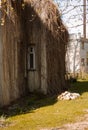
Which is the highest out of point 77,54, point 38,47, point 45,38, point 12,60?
point 45,38

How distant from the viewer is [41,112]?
572 inches

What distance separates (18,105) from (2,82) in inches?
54.3

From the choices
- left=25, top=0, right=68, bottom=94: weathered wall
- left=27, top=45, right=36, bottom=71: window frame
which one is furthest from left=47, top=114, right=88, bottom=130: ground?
left=27, top=45, right=36, bottom=71: window frame

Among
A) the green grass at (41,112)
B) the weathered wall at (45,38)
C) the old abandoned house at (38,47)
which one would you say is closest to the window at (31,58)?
the old abandoned house at (38,47)

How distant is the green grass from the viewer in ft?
40.0

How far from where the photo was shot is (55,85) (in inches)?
830

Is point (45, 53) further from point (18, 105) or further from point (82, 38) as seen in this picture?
point (82, 38)

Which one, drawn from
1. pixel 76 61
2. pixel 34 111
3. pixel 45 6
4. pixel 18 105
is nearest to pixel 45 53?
pixel 45 6

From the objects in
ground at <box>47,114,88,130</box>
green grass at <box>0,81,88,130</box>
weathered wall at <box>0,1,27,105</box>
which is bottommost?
ground at <box>47,114,88,130</box>

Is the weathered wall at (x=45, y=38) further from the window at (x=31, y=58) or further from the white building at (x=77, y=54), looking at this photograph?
the white building at (x=77, y=54)

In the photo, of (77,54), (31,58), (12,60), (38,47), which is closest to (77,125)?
(12,60)

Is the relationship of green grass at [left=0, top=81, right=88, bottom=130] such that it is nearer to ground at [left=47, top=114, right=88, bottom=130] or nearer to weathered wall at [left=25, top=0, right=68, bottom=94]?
ground at [left=47, top=114, right=88, bottom=130]

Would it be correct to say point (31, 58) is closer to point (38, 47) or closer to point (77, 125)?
point (38, 47)

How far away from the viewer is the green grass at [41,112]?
1219cm
